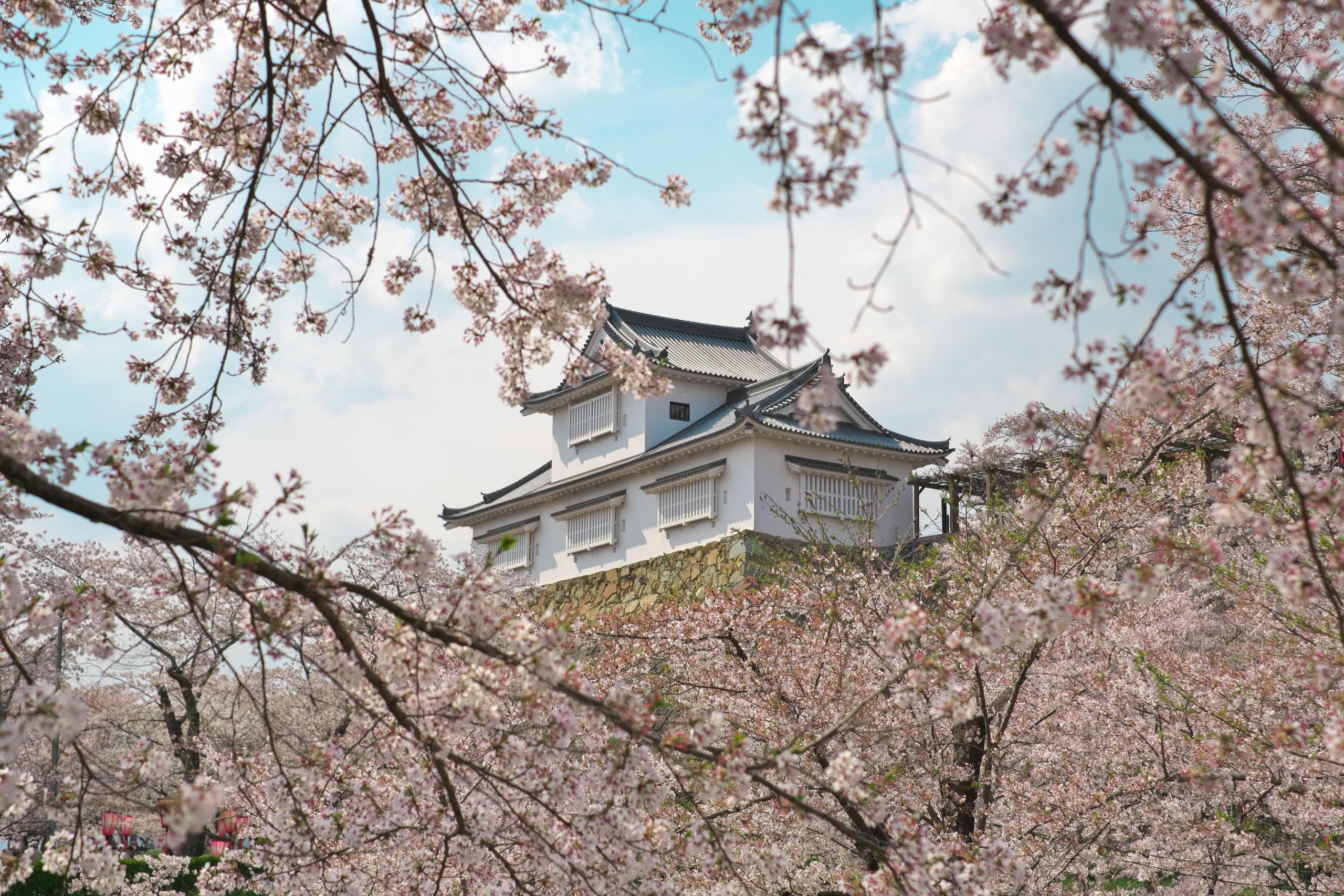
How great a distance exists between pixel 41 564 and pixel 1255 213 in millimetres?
21517

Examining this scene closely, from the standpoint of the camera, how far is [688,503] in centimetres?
2027

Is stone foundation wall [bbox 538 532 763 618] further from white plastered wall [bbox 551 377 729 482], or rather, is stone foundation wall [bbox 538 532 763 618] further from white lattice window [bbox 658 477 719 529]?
white plastered wall [bbox 551 377 729 482]

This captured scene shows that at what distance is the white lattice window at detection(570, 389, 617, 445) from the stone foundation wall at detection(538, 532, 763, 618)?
2.96 m

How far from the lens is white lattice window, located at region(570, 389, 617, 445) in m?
22.5

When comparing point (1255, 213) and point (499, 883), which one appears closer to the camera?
point (1255, 213)

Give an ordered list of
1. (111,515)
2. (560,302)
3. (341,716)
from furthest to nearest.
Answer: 1. (341,716)
2. (560,302)
3. (111,515)

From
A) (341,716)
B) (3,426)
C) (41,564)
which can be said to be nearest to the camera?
(3,426)

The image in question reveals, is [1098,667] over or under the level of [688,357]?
under

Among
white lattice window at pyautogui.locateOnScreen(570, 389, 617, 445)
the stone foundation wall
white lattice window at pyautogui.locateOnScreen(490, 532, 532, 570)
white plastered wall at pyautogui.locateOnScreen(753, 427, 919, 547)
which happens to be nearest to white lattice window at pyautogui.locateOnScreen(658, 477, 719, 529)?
the stone foundation wall

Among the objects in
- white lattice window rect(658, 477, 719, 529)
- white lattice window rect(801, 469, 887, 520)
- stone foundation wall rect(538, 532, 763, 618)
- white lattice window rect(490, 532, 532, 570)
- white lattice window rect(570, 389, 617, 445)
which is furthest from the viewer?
white lattice window rect(490, 532, 532, 570)

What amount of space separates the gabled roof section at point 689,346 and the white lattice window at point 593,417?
453 mm

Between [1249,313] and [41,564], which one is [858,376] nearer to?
[1249,313]

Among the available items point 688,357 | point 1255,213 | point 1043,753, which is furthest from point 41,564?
point 1255,213

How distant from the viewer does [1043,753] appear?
294 inches
